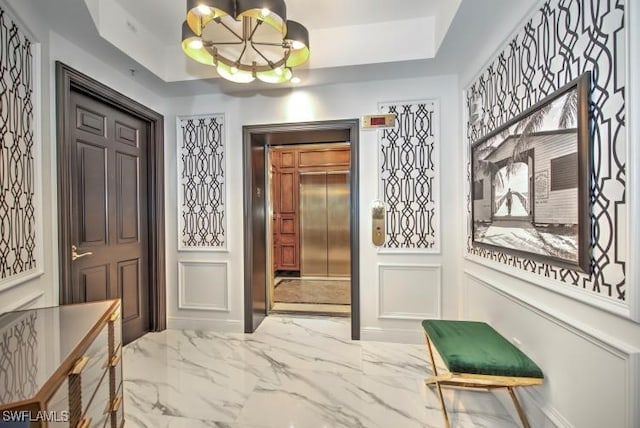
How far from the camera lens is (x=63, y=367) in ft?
3.51

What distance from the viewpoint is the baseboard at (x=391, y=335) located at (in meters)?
2.91

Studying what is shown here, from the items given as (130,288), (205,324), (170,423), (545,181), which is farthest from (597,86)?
(130,288)

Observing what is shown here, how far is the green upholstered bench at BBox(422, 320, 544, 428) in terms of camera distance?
5.03 feet

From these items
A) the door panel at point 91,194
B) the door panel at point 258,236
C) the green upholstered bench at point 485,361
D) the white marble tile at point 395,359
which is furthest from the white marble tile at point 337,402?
the door panel at point 91,194

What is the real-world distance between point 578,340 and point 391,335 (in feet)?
5.82

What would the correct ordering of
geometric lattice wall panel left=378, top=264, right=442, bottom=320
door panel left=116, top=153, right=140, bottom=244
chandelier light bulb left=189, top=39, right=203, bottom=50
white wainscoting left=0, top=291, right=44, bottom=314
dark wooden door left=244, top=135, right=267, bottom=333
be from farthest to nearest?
dark wooden door left=244, top=135, right=267, bottom=333
geometric lattice wall panel left=378, top=264, right=442, bottom=320
door panel left=116, top=153, right=140, bottom=244
chandelier light bulb left=189, top=39, right=203, bottom=50
white wainscoting left=0, top=291, right=44, bottom=314

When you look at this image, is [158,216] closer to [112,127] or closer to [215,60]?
[112,127]

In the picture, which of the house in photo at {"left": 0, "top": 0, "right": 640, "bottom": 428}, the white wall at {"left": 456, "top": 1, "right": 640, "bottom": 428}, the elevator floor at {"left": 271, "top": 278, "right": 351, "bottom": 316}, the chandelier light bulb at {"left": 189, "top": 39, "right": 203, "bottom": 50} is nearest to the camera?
the white wall at {"left": 456, "top": 1, "right": 640, "bottom": 428}

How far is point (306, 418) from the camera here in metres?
1.86

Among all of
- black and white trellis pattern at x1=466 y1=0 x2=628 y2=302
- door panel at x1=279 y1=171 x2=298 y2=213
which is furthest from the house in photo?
door panel at x1=279 y1=171 x2=298 y2=213

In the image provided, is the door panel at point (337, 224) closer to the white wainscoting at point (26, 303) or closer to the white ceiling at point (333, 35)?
the white ceiling at point (333, 35)

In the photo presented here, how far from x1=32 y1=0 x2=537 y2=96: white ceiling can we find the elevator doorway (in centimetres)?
264

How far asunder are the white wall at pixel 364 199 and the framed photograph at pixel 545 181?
0.74 m

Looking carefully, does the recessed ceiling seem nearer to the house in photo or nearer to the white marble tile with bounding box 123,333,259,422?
the house in photo
